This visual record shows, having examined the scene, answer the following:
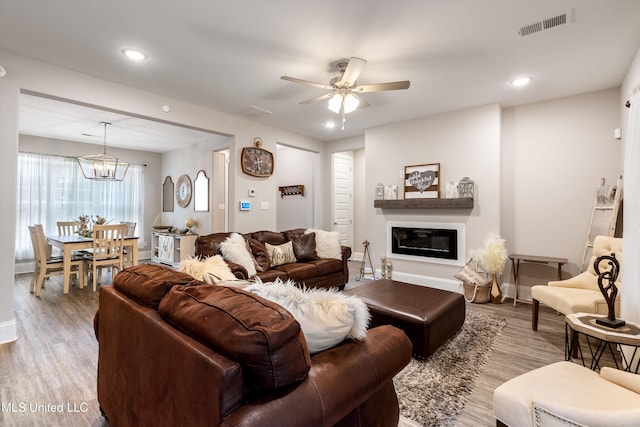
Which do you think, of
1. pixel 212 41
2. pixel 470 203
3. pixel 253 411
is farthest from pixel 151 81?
pixel 470 203

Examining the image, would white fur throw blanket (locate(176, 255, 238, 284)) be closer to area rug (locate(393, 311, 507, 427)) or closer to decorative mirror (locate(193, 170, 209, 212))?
area rug (locate(393, 311, 507, 427))

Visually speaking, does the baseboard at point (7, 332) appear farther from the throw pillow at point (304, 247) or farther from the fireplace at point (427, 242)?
the fireplace at point (427, 242)

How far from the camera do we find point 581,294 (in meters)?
2.71

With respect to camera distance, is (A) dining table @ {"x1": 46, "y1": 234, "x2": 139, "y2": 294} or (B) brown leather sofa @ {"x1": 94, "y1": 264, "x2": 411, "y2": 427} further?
(A) dining table @ {"x1": 46, "y1": 234, "x2": 139, "y2": 294}

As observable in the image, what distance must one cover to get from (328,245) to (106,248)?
3.46 m

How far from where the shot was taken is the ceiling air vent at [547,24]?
2.24m

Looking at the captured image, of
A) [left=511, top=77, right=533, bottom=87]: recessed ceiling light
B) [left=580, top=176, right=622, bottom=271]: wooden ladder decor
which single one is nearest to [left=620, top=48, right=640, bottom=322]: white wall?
[left=511, top=77, right=533, bottom=87]: recessed ceiling light

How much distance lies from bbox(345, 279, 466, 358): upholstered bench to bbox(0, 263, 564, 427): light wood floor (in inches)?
15.5

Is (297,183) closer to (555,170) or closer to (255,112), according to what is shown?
(255,112)

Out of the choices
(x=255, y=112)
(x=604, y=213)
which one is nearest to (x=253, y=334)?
(x=255, y=112)

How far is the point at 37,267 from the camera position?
447 cm

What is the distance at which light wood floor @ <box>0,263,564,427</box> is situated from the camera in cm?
185

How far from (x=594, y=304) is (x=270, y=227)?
4165mm

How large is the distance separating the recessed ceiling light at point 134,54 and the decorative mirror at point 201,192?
3499 millimetres
